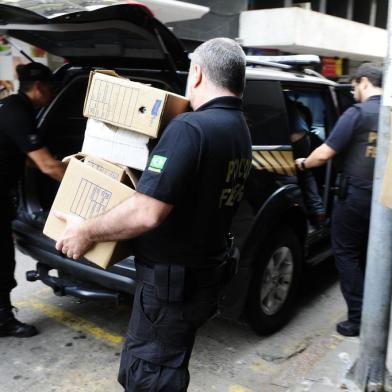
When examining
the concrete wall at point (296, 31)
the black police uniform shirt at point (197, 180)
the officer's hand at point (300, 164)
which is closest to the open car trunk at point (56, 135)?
the officer's hand at point (300, 164)

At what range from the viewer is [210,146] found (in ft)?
6.10

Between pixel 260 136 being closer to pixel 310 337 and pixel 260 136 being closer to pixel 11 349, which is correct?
pixel 310 337

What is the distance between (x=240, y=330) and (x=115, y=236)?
2.13m

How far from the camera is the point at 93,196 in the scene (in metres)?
2.19

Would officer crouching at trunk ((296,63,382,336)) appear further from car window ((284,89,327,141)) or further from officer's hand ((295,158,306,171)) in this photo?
car window ((284,89,327,141))

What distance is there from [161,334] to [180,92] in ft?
4.81

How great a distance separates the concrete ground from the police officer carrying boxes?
0.30 m

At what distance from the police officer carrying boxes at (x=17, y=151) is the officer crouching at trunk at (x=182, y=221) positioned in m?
1.28

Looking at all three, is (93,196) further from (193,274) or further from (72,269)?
(72,269)

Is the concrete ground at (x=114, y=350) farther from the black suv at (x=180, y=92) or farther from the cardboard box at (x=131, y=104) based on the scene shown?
the cardboard box at (x=131, y=104)

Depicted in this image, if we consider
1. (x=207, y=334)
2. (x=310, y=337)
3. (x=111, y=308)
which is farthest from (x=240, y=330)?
(x=111, y=308)

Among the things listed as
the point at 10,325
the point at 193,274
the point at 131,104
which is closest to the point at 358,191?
the point at 193,274

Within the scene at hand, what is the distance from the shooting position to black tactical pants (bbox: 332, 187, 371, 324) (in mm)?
3543

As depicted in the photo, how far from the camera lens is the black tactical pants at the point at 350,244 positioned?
3.54 metres
